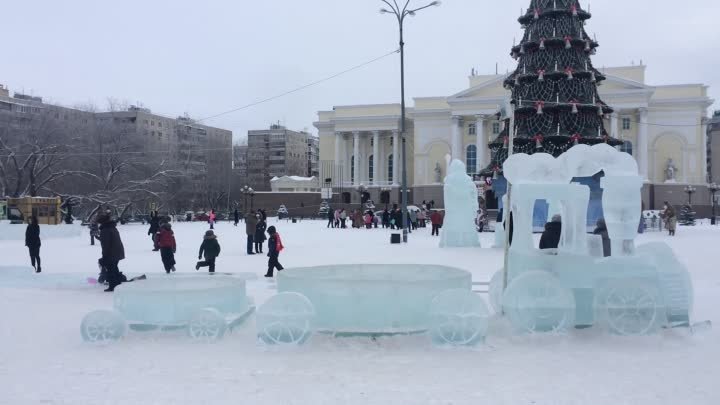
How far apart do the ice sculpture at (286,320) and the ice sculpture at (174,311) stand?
775mm

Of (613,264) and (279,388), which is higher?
(613,264)

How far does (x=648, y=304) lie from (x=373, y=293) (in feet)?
10.8

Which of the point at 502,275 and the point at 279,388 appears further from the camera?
the point at 502,275

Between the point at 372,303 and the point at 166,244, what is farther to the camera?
the point at 166,244

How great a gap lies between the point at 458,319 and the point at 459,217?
1596cm

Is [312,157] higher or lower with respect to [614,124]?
higher

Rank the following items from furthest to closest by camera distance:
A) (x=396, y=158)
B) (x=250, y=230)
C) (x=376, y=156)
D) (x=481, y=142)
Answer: (x=376, y=156) → (x=396, y=158) → (x=481, y=142) → (x=250, y=230)

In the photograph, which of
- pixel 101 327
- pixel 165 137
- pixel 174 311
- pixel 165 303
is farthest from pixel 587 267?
pixel 165 137

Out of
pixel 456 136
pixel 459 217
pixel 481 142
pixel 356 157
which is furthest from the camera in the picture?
pixel 356 157

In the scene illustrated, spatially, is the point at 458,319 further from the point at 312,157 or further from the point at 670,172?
the point at 312,157

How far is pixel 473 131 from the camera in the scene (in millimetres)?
68062

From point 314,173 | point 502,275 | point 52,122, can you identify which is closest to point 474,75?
point 52,122

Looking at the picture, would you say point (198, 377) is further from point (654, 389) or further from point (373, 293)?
point (654, 389)

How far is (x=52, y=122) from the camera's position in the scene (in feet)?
151
